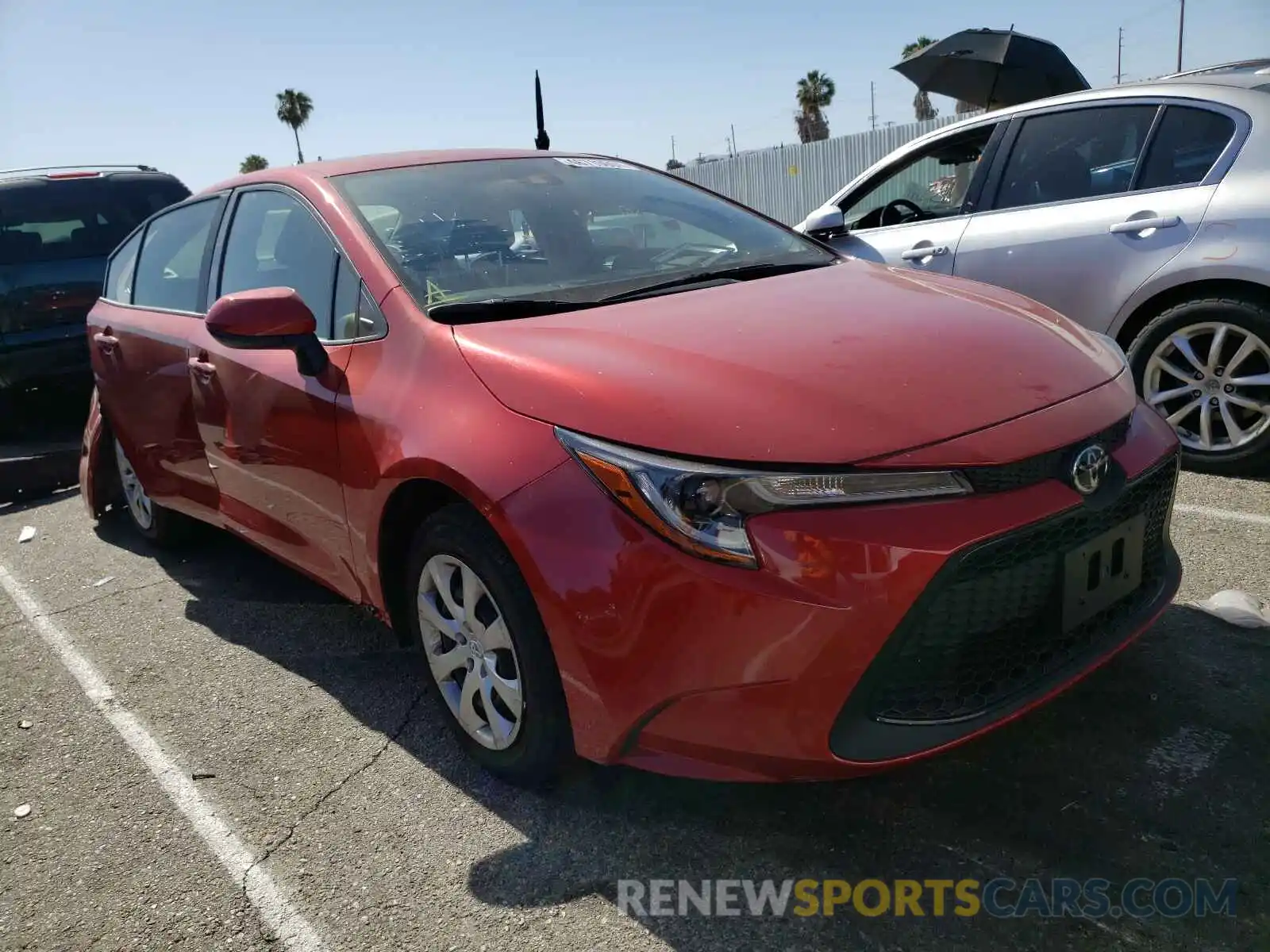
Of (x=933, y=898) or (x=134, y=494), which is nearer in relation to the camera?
(x=933, y=898)

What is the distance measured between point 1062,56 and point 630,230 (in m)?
8.09

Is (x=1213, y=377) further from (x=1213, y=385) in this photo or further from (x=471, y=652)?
(x=471, y=652)

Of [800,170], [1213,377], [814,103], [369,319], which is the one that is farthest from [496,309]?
[814,103]

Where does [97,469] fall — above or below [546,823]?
above

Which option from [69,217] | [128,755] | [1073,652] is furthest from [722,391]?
[69,217]

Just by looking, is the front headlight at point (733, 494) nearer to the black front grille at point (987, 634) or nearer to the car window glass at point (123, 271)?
the black front grille at point (987, 634)

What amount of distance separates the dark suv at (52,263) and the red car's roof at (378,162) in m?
4.36

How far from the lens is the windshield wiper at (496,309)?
2453 mm

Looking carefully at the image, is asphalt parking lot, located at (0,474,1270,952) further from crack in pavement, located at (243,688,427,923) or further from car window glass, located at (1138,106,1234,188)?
car window glass, located at (1138,106,1234,188)

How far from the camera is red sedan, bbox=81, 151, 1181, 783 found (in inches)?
71.2

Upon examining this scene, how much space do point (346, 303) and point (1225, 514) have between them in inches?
125

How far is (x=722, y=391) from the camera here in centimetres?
196

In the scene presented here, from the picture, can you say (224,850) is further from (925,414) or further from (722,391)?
(925,414)

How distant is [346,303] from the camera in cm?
274
